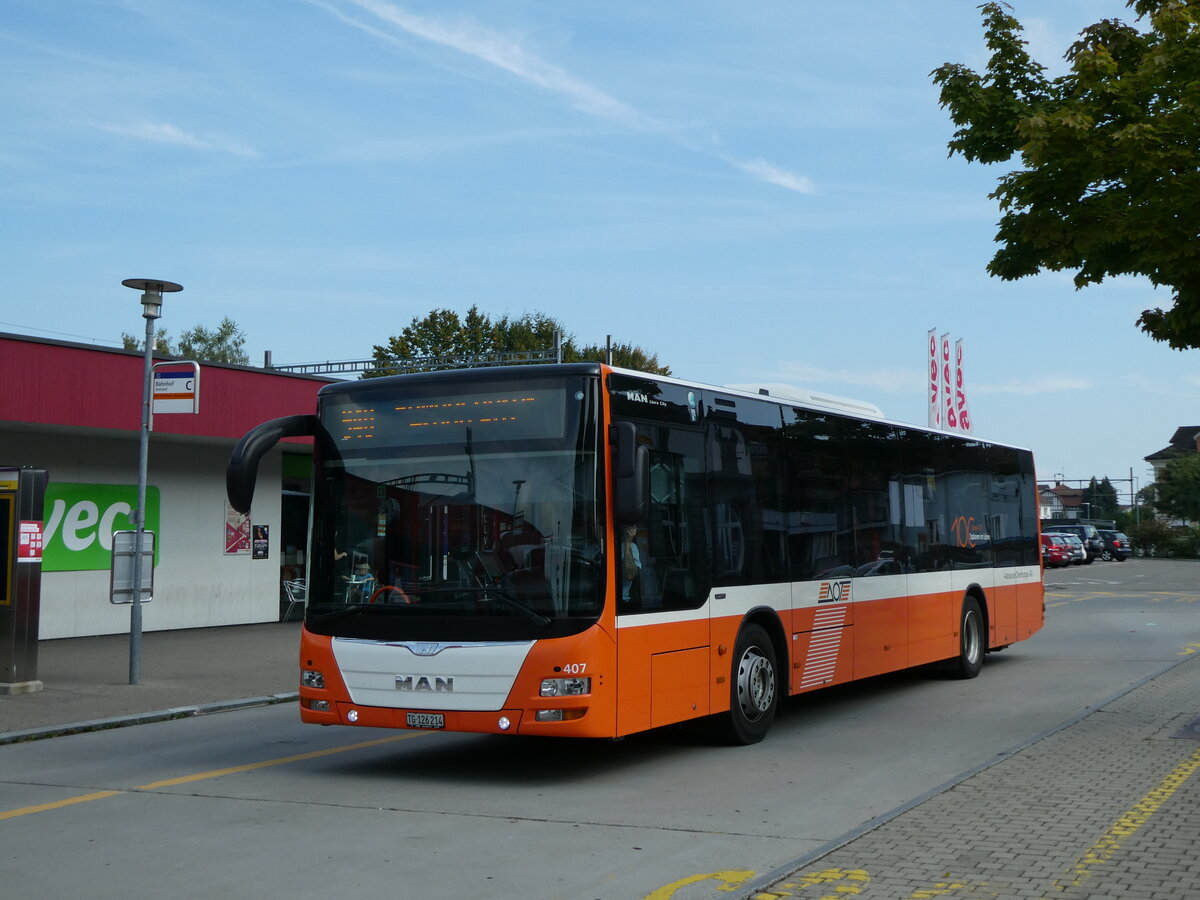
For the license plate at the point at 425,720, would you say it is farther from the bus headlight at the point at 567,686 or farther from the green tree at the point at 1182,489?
the green tree at the point at 1182,489

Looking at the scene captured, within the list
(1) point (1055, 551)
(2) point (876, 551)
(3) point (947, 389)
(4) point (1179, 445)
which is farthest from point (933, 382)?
(4) point (1179, 445)

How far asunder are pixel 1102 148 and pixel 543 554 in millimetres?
5772

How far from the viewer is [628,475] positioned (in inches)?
346

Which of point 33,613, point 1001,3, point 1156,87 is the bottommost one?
point 33,613

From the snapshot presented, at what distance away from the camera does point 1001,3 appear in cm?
1261

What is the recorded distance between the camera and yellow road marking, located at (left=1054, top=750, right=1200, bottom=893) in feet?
20.5

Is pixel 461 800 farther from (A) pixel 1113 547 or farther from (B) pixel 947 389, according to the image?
(A) pixel 1113 547

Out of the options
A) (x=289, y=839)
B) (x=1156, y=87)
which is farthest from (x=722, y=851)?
(x=1156, y=87)

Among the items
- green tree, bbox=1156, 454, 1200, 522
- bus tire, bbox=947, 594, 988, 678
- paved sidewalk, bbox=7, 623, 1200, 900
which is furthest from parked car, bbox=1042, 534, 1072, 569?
paved sidewalk, bbox=7, 623, 1200, 900

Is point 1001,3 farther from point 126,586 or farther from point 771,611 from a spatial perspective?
point 126,586

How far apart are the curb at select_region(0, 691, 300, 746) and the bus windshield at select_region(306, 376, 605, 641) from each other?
3.51 meters

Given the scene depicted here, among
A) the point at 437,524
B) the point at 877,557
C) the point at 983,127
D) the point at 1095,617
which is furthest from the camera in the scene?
the point at 1095,617

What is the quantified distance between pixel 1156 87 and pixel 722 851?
7.66 metres

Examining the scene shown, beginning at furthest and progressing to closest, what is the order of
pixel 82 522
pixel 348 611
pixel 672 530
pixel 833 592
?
1. pixel 82 522
2. pixel 833 592
3. pixel 672 530
4. pixel 348 611
